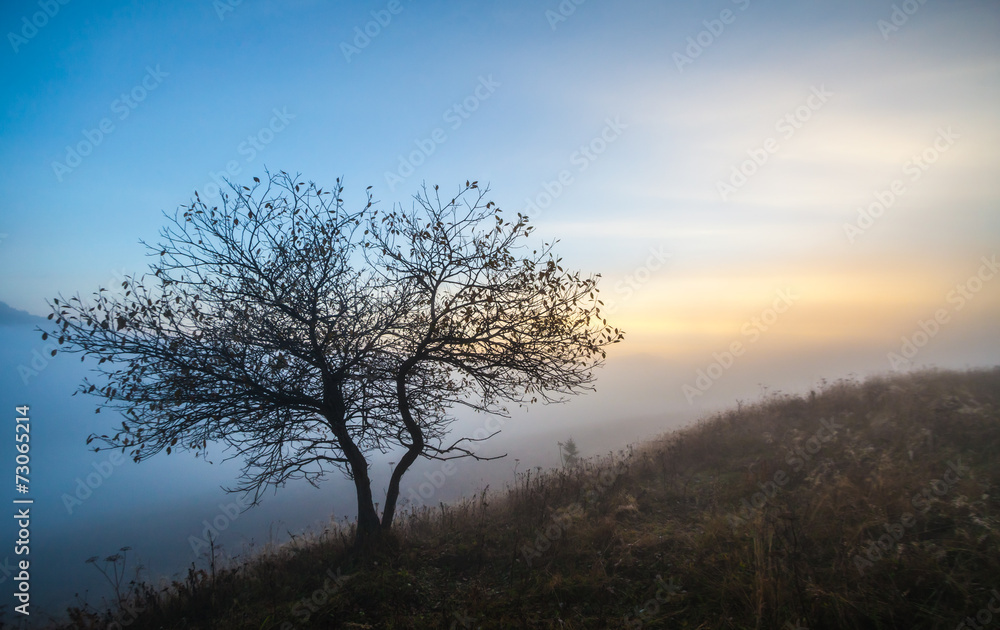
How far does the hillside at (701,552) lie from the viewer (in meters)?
5.14

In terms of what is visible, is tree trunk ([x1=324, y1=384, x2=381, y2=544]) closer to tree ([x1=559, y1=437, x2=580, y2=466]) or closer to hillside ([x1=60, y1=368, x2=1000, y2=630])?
hillside ([x1=60, y1=368, x2=1000, y2=630])

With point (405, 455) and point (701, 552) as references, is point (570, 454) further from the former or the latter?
point (701, 552)

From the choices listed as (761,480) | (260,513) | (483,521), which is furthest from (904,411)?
(260,513)

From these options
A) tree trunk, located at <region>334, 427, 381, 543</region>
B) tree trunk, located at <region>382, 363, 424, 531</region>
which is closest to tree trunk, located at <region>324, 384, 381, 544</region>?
tree trunk, located at <region>334, 427, 381, 543</region>

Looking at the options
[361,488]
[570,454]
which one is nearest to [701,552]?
[361,488]

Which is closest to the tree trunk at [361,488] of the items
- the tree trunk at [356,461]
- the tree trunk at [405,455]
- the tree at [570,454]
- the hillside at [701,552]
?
the tree trunk at [356,461]

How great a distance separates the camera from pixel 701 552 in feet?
21.8

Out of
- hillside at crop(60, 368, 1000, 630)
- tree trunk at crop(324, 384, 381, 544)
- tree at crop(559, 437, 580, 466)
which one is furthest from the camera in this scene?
tree at crop(559, 437, 580, 466)

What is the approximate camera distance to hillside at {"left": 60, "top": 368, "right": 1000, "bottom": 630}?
514 cm

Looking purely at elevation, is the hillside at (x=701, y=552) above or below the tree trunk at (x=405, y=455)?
below

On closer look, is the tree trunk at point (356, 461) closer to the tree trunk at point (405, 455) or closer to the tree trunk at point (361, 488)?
the tree trunk at point (361, 488)

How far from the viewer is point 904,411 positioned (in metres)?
11.5

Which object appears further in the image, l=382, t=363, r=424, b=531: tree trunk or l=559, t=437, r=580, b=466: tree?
l=559, t=437, r=580, b=466: tree

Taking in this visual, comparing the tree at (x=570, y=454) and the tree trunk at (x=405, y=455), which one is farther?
the tree at (x=570, y=454)
